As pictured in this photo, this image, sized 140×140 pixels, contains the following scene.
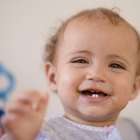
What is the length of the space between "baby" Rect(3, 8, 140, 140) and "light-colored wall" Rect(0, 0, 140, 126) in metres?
0.62

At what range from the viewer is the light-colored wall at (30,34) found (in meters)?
1.35

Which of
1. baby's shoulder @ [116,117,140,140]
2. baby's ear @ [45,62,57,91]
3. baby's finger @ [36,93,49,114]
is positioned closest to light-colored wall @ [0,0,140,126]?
baby's shoulder @ [116,117,140,140]

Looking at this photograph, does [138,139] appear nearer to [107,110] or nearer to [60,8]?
[107,110]

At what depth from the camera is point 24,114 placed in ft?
1.37

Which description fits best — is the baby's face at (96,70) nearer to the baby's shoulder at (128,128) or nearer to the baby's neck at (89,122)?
the baby's neck at (89,122)

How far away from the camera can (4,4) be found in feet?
4.53

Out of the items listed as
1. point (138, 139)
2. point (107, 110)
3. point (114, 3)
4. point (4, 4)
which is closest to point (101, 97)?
point (107, 110)

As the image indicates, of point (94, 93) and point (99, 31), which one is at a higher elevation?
→ point (99, 31)

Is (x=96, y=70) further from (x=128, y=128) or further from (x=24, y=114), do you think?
(x=128, y=128)

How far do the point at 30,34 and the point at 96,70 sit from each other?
2.54 feet

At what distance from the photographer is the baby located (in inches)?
25.0

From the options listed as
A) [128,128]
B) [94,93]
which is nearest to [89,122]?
[94,93]

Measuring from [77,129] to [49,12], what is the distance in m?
0.79

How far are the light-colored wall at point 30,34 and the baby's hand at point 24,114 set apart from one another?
905 millimetres
